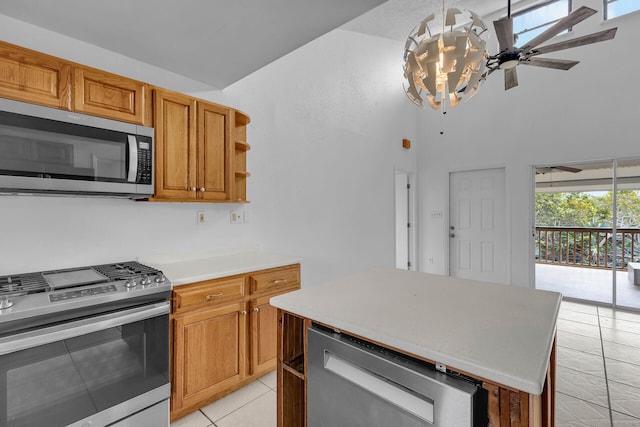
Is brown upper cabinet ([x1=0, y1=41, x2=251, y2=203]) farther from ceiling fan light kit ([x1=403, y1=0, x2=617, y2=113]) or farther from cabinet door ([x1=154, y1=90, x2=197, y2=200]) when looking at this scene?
ceiling fan light kit ([x1=403, y1=0, x2=617, y2=113])

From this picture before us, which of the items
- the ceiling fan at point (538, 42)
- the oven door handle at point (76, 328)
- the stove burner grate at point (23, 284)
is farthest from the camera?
the ceiling fan at point (538, 42)

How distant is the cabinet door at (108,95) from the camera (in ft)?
5.84

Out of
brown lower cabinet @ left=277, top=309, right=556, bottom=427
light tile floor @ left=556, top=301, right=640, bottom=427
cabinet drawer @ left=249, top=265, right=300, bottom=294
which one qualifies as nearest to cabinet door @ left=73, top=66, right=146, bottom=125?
cabinet drawer @ left=249, top=265, right=300, bottom=294

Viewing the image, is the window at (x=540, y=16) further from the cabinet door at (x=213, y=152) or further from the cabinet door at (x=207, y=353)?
the cabinet door at (x=207, y=353)

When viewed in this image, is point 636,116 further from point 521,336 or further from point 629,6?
point 521,336

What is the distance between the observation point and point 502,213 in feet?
15.7

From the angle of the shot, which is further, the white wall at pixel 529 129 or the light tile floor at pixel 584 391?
the white wall at pixel 529 129

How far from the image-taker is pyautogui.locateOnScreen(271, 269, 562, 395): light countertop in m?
0.84

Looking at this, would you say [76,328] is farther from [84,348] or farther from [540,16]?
[540,16]

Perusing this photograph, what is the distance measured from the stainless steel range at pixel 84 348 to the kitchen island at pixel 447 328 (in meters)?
0.82

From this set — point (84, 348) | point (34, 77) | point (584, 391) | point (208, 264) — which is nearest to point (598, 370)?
point (584, 391)

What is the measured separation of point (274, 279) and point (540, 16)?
18.4 ft

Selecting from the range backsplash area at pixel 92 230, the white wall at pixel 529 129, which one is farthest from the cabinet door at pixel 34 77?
the white wall at pixel 529 129

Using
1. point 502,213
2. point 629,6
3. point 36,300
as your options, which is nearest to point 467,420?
point 36,300
